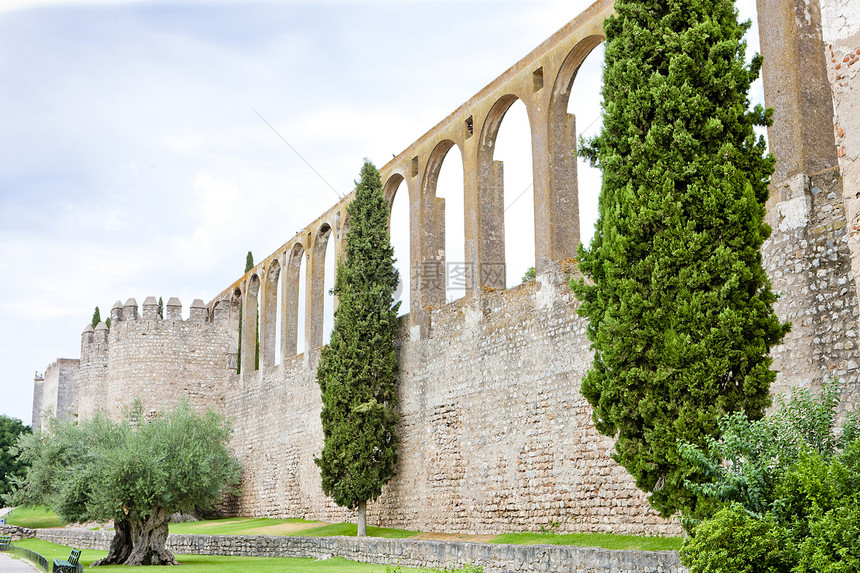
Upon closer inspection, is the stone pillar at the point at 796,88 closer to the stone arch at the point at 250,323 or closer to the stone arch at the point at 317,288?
the stone arch at the point at 317,288

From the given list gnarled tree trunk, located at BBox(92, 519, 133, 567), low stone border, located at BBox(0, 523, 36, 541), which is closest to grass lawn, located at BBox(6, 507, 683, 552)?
gnarled tree trunk, located at BBox(92, 519, 133, 567)

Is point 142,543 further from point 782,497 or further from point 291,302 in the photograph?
point 782,497

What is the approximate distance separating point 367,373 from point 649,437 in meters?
9.78

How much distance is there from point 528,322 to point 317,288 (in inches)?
401

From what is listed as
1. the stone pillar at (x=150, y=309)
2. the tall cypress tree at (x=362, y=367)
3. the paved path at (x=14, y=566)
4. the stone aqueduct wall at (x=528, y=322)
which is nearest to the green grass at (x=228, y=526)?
the stone aqueduct wall at (x=528, y=322)

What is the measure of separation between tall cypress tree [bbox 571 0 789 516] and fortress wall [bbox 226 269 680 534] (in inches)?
137

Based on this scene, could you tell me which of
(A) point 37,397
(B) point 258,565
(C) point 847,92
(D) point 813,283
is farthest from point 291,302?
(A) point 37,397

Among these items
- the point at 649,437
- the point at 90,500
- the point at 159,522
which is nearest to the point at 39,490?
the point at 90,500

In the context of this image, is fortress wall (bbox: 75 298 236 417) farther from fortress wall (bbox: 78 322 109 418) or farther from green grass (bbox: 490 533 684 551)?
green grass (bbox: 490 533 684 551)

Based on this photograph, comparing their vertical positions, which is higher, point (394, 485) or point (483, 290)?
point (483, 290)

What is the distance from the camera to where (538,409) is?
1348 cm

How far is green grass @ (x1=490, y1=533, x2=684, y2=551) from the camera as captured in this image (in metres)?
10.3

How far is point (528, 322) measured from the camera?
13898 millimetres

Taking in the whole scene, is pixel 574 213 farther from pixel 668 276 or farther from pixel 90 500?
pixel 90 500
